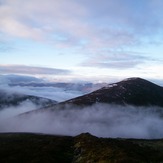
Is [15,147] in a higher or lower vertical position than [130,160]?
lower

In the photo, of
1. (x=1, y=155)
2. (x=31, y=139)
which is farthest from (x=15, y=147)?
(x=31, y=139)

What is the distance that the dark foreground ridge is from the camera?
94.0 meters

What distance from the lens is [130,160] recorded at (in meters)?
83.1

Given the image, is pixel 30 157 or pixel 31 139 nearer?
pixel 30 157

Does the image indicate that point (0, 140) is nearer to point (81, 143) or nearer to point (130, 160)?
point (81, 143)

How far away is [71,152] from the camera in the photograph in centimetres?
11269

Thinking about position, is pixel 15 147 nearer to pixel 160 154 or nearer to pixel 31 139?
pixel 31 139

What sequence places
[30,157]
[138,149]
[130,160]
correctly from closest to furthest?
[130,160], [30,157], [138,149]

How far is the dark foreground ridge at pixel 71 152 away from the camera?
94.0m

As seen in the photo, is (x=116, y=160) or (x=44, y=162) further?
(x=44, y=162)

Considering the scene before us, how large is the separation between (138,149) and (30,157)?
42.4 meters

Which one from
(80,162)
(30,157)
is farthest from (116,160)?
(30,157)

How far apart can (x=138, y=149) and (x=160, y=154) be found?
34.7 feet

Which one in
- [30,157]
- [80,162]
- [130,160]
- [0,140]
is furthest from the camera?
[0,140]
